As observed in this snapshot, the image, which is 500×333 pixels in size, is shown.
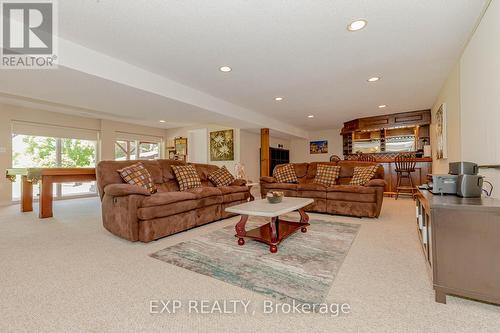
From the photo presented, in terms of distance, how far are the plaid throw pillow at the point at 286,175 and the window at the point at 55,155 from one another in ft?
18.5

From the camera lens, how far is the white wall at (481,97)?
73.1 inches

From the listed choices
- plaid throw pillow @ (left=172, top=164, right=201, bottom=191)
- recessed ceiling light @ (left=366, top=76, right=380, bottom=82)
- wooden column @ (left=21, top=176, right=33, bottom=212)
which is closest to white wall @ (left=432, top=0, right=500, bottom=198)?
recessed ceiling light @ (left=366, top=76, right=380, bottom=82)

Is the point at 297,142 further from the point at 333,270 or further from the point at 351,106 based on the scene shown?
the point at 333,270

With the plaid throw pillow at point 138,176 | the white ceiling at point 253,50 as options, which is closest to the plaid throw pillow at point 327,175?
the white ceiling at point 253,50

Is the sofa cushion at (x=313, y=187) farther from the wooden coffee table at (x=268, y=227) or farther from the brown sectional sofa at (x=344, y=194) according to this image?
the wooden coffee table at (x=268, y=227)

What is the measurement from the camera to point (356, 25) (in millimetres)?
2240

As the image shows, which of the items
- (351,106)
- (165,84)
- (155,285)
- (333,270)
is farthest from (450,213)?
(351,106)

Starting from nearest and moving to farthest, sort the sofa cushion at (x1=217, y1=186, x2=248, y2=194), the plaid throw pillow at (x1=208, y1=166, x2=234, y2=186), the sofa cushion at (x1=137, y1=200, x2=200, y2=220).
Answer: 1. the sofa cushion at (x1=137, y1=200, x2=200, y2=220)
2. the sofa cushion at (x1=217, y1=186, x2=248, y2=194)
3. the plaid throw pillow at (x1=208, y1=166, x2=234, y2=186)

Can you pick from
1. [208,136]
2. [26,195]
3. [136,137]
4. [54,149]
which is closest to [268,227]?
[26,195]

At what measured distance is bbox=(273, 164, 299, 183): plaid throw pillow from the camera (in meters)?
4.85

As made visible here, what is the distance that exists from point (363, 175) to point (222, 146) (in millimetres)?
4278

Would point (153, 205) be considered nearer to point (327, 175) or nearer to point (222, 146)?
point (327, 175)

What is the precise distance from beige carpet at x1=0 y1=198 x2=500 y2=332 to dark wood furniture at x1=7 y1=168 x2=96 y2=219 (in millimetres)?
1727

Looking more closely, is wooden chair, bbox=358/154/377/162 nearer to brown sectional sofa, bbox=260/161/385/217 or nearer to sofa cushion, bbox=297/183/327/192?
brown sectional sofa, bbox=260/161/385/217
